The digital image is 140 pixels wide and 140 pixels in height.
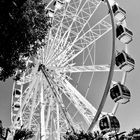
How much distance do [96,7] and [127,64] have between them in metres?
5.91

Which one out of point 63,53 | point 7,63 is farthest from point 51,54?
point 7,63

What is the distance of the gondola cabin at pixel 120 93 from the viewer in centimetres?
1277

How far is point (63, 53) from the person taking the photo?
1666 cm

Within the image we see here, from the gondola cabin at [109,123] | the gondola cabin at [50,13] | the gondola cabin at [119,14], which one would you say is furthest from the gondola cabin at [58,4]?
the gondola cabin at [109,123]

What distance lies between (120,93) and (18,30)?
6.66 meters

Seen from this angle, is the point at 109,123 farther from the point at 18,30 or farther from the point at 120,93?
the point at 18,30

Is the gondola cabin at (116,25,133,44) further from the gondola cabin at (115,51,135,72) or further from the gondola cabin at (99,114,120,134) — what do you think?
the gondola cabin at (99,114,120,134)

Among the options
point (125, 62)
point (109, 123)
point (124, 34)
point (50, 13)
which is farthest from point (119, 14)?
point (109, 123)

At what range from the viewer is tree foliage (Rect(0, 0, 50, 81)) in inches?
304

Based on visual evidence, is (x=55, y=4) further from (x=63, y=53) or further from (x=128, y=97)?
(x=128, y=97)

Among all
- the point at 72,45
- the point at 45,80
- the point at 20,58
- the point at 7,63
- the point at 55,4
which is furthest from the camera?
the point at 55,4

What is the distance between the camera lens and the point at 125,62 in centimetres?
1379

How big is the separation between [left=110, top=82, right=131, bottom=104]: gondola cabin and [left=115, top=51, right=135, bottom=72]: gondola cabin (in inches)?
42.1

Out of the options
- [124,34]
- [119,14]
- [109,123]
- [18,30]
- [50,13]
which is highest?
[50,13]
